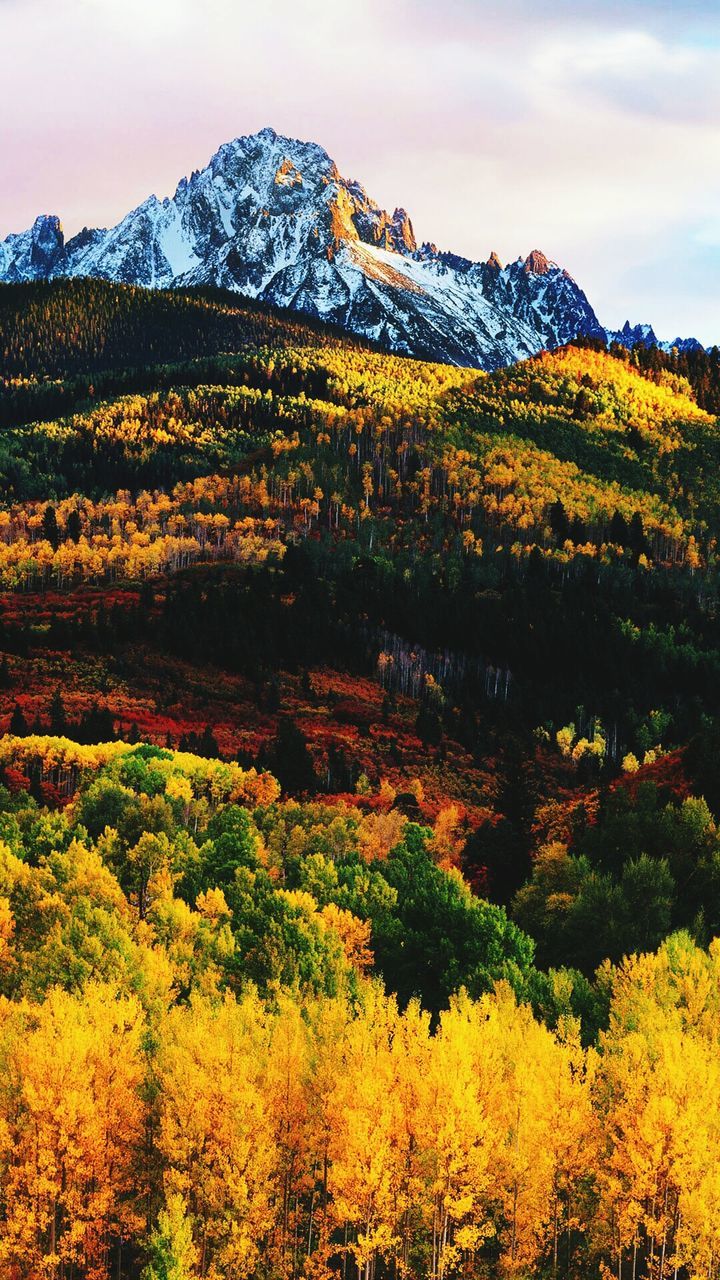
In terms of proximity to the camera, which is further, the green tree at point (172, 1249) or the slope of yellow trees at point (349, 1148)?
the slope of yellow trees at point (349, 1148)

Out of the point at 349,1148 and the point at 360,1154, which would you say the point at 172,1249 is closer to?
the point at 349,1148

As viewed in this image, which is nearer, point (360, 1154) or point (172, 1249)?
point (172, 1249)

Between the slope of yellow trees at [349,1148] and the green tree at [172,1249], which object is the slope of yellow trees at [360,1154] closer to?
the slope of yellow trees at [349,1148]

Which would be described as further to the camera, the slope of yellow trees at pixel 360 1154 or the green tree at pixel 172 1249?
the slope of yellow trees at pixel 360 1154

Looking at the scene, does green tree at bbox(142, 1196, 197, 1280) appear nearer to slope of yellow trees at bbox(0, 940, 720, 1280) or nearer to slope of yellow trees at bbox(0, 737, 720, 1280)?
slope of yellow trees at bbox(0, 737, 720, 1280)

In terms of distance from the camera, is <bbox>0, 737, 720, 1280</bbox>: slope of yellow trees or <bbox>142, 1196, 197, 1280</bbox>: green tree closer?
<bbox>142, 1196, 197, 1280</bbox>: green tree

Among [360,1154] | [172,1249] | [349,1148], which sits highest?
[349,1148]

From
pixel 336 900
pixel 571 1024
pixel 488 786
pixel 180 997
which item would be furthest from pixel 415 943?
pixel 488 786

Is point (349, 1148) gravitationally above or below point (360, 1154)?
above

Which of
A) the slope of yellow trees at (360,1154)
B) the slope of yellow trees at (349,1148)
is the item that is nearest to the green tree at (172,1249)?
the slope of yellow trees at (349,1148)

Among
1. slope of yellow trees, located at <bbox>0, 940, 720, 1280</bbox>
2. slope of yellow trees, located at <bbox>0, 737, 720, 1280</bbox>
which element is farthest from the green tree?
slope of yellow trees, located at <bbox>0, 940, 720, 1280</bbox>

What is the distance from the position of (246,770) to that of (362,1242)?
347ft

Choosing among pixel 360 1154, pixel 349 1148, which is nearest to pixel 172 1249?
pixel 349 1148

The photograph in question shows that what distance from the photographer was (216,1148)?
1971 inches
